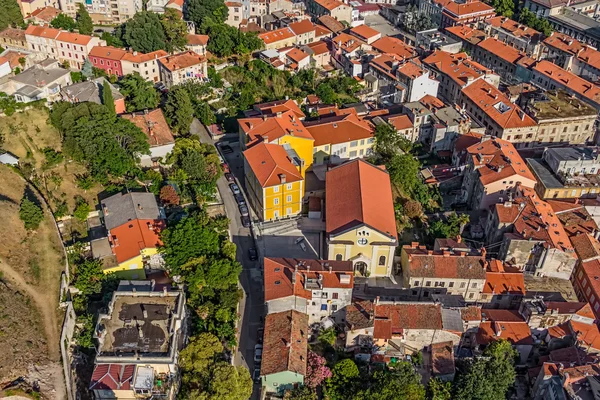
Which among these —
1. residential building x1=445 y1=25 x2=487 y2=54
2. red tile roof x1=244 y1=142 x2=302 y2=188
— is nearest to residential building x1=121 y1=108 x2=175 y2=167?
red tile roof x1=244 y1=142 x2=302 y2=188

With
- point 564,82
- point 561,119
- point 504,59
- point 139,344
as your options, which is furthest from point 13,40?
point 564,82

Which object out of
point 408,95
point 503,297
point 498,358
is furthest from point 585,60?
point 498,358

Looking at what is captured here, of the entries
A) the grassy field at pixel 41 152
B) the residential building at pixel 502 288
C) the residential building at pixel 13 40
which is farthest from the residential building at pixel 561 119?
the residential building at pixel 13 40

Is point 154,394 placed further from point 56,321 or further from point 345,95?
point 345,95

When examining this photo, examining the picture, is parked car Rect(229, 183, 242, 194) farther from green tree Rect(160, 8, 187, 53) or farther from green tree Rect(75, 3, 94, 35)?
green tree Rect(75, 3, 94, 35)

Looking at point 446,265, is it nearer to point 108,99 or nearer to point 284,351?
point 284,351

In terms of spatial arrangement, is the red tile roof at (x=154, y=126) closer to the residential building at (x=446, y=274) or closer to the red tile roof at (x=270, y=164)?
the red tile roof at (x=270, y=164)
